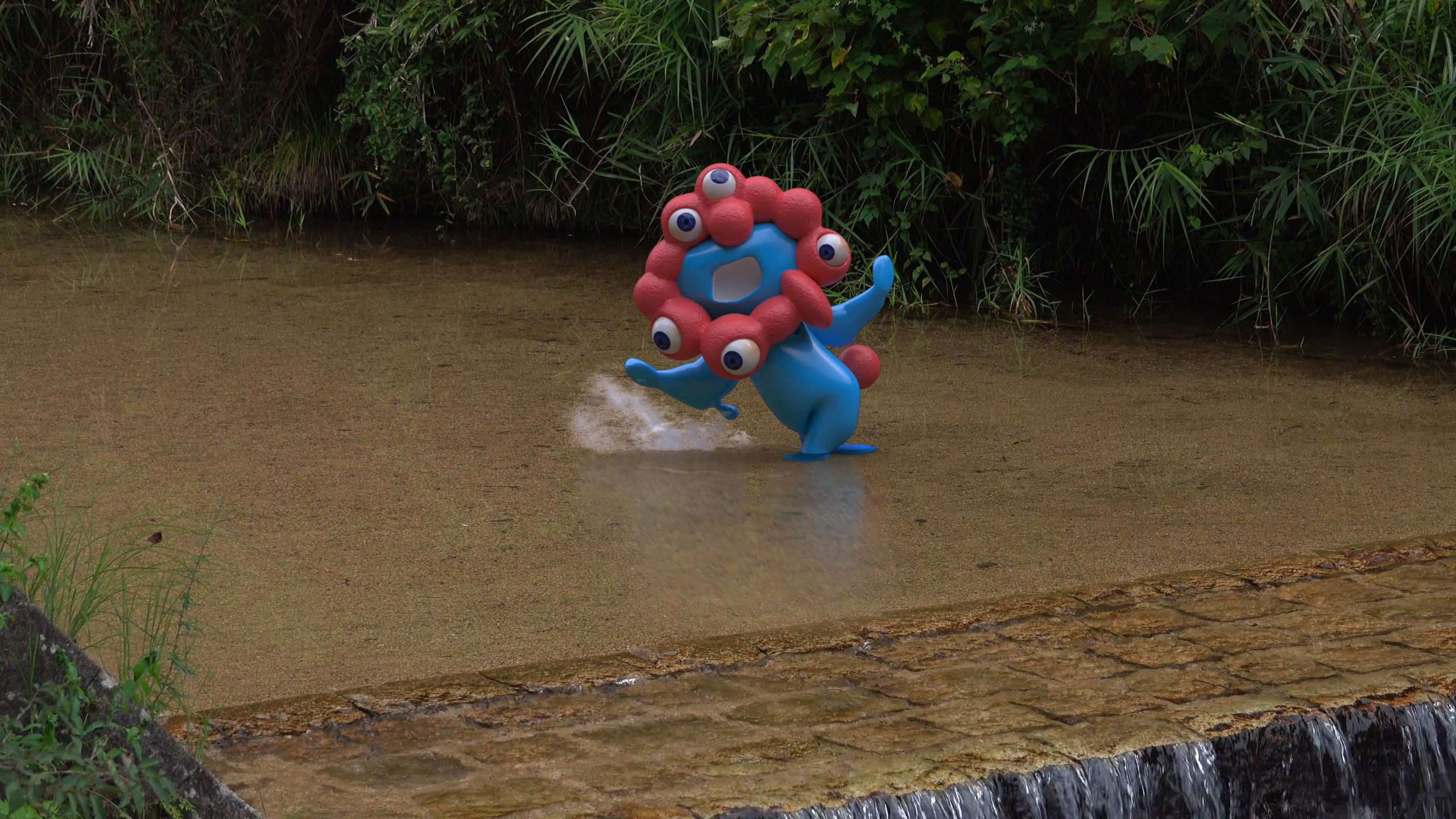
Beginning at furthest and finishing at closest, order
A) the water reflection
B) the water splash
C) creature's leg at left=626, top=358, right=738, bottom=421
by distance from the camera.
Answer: the water splash, creature's leg at left=626, top=358, right=738, bottom=421, the water reflection

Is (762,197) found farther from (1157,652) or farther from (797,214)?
(1157,652)

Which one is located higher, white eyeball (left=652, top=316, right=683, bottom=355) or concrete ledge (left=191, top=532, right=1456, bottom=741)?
white eyeball (left=652, top=316, right=683, bottom=355)

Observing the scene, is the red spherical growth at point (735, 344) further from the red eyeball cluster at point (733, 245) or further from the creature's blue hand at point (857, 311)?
the creature's blue hand at point (857, 311)

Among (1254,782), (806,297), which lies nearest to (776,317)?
(806,297)

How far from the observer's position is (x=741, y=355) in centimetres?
376

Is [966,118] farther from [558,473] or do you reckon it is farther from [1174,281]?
[558,473]

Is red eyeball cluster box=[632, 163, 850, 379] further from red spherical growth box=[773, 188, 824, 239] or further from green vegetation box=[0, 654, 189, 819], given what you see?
green vegetation box=[0, 654, 189, 819]

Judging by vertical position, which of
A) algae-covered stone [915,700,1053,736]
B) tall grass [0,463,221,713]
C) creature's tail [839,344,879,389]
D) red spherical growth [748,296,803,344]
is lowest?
tall grass [0,463,221,713]

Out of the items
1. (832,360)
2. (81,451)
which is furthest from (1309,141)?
(81,451)

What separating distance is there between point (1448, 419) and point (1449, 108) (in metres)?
1.29

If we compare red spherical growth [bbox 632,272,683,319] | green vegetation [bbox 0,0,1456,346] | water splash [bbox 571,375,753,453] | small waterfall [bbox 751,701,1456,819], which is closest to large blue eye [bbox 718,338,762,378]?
red spherical growth [bbox 632,272,683,319]

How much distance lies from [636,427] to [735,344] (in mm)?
789

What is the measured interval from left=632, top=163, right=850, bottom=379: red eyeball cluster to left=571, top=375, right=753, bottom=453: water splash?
16.6 inches

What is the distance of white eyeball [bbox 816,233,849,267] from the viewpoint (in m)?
3.90
